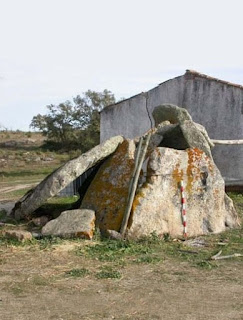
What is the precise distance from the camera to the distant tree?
1502 inches

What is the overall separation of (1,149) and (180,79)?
25368 millimetres

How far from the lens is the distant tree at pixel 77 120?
125 feet

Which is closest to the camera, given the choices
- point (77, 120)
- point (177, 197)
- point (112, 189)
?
point (177, 197)

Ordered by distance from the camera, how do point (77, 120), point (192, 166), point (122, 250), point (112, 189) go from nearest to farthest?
point (122, 250) → point (112, 189) → point (192, 166) → point (77, 120)

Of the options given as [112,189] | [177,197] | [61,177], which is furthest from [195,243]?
[61,177]

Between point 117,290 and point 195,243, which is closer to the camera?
point 117,290


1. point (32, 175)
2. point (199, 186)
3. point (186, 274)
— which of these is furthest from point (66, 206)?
point (32, 175)

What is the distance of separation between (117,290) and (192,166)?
177 inches

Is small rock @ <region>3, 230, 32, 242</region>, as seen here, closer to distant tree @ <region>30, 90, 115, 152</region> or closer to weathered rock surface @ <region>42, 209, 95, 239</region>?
weathered rock surface @ <region>42, 209, 95, 239</region>

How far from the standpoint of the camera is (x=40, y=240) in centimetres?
891

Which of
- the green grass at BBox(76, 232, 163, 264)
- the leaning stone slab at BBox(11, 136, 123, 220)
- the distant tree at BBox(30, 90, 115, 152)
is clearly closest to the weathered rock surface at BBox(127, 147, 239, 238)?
the green grass at BBox(76, 232, 163, 264)

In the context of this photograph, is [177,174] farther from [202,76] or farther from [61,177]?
[202,76]

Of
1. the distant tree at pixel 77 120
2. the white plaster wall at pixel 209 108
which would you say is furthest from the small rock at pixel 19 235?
the distant tree at pixel 77 120

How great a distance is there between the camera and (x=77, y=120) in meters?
39.2
